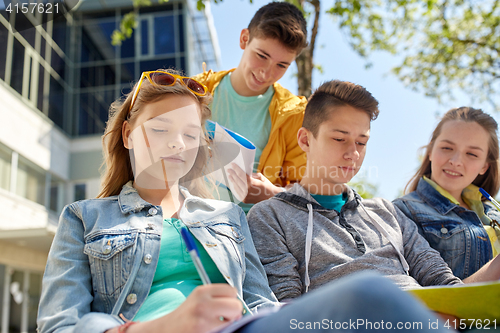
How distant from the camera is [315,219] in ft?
7.48

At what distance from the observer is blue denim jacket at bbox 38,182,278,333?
1473 mm

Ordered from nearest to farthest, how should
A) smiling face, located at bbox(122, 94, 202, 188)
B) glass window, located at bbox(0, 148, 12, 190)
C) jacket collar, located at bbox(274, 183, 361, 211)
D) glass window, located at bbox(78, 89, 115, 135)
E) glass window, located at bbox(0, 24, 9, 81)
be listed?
smiling face, located at bbox(122, 94, 202, 188), jacket collar, located at bbox(274, 183, 361, 211), glass window, located at bbox(0, 148, 12, 190), glass window, located at bbox(0, 24, 9, 81), glass window, located at bbox(78, 89, 115, 135)

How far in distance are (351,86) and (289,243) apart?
1.04 meters

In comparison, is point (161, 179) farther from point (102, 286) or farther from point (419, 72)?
point (419, 72)

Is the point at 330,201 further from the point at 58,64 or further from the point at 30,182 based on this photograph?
the point at 58,64

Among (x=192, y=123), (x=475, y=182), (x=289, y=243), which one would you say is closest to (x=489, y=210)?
(x=475, y=182)

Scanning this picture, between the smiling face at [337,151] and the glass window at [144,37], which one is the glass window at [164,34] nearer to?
the glass window at [144,37]

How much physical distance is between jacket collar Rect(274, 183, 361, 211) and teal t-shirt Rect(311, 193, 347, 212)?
0.05 meters

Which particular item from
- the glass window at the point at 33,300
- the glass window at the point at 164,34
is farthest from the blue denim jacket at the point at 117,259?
the glass window at the point at 164,34

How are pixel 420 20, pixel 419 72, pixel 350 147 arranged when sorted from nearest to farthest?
1. pixel 350 147
2. pixel 420 20
3. pixel 419 72

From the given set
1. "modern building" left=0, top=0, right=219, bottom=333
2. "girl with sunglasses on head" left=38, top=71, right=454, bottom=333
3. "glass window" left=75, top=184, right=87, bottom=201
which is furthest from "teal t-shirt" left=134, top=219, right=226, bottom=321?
"glass window" left=75, top=184, right=87, bottom=201

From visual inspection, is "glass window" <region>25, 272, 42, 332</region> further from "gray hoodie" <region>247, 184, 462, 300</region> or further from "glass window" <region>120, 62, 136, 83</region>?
"gray hoodie" <region>247, 184, 462, 300</region>

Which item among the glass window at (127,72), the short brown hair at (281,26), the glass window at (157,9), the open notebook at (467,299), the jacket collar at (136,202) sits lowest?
the open notebook at (467,299)

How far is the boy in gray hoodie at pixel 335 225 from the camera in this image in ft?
6.83
